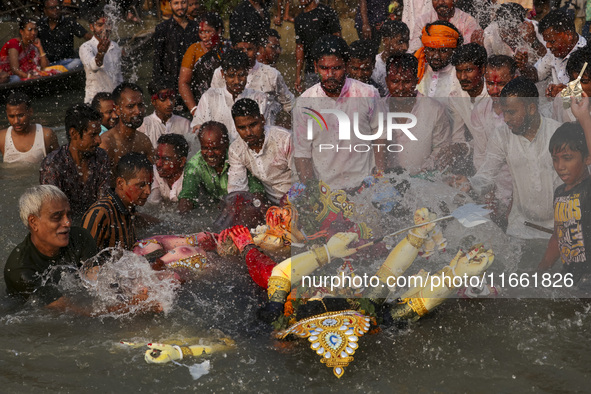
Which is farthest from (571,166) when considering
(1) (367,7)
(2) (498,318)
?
(1) (367,7)

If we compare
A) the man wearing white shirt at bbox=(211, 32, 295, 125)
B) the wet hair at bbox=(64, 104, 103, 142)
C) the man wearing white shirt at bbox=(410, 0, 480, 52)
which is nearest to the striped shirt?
the wet hair at bbox=(64, 104, 103, 142)

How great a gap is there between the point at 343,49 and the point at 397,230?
5.78 feet

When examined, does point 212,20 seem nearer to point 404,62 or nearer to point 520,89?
point 404,62

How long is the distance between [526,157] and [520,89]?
506 millimetres

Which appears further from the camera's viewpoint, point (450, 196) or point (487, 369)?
point (450, 196)

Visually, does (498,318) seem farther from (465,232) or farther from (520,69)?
(520,69)

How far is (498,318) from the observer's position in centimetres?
486

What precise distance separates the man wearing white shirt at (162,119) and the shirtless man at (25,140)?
40.8 inches

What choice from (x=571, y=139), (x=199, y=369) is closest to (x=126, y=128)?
(x=199, y=369)

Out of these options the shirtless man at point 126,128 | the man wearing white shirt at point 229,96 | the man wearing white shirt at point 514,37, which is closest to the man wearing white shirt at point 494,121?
the man wearing white shirt at point 514,37

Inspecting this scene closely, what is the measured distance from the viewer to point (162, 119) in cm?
756

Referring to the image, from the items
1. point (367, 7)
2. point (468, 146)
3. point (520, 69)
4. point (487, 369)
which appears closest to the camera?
point (487, 369)

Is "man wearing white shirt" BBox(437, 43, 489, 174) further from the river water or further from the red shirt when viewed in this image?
the red shirt

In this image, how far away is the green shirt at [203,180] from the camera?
21.9ft
